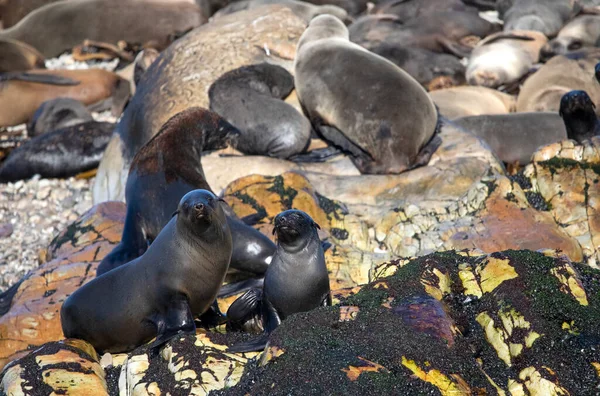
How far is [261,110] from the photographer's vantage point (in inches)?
327

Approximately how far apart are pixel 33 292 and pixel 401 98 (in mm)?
3468

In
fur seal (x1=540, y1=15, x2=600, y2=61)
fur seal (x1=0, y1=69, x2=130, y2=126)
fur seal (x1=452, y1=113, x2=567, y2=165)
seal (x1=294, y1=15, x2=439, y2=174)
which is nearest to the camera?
seal (x1=294, y1=15, x2=439, y2=174)

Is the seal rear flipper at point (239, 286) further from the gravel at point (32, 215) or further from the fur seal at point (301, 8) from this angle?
the fur seal at point (301, 8)

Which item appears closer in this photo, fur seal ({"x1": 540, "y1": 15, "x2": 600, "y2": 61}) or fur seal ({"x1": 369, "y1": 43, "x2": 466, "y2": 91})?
fur seal ({"x1": 369, "y1": 43, "x2": 466, "y2": 91})

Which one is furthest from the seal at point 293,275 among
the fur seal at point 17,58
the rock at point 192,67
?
the fur seal at point 17,58

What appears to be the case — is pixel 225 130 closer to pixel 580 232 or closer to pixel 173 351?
pixel 580 232

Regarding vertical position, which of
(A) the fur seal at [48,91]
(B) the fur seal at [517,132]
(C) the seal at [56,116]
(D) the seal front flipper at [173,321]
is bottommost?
(A) the fur seal at [48,91]

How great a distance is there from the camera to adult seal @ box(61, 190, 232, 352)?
181 inches

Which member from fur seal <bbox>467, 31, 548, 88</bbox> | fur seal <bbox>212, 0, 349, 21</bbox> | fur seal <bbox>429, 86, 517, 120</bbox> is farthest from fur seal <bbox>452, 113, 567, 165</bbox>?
→ fur seal <bbox>467, 31, 548, 88</bbox>

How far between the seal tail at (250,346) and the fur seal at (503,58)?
9.21 m

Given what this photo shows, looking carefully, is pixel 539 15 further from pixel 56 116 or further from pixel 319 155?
pixel 319 155

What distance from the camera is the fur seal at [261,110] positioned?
8094mm

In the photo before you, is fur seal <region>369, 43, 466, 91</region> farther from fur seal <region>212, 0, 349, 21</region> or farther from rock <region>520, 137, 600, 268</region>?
rock <region>520, 137, 600, 268</region>

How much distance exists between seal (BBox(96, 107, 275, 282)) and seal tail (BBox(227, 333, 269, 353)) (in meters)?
1.62
